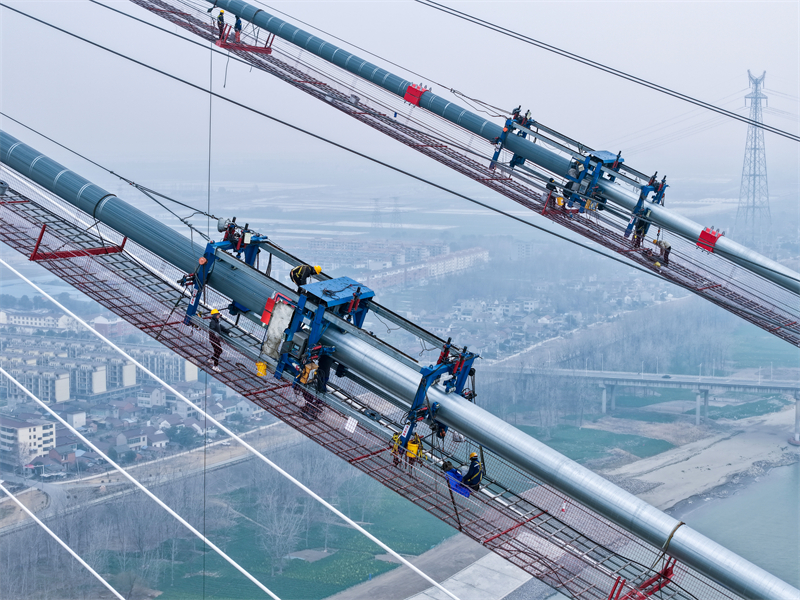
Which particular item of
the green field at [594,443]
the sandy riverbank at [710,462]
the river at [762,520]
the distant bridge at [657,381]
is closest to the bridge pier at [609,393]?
the distant bridge at [657,381]

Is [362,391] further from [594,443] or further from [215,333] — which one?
[594,443]

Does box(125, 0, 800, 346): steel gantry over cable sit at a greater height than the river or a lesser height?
A: greater

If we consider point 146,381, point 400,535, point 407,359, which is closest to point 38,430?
point 146,381

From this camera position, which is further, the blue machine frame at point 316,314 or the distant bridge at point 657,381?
the distant bridge at point 657,381

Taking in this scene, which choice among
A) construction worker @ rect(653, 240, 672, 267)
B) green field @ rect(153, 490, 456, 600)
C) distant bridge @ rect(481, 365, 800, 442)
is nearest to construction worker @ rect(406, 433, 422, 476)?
construction worker @ rect(653, 240, 672, 267)

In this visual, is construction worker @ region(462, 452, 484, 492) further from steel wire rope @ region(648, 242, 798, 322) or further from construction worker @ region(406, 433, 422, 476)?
steel wire rope @ region(648, 242, 798, 322)

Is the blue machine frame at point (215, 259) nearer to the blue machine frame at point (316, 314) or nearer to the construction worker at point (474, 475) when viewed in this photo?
the blue machine frame at point (316, 314)
